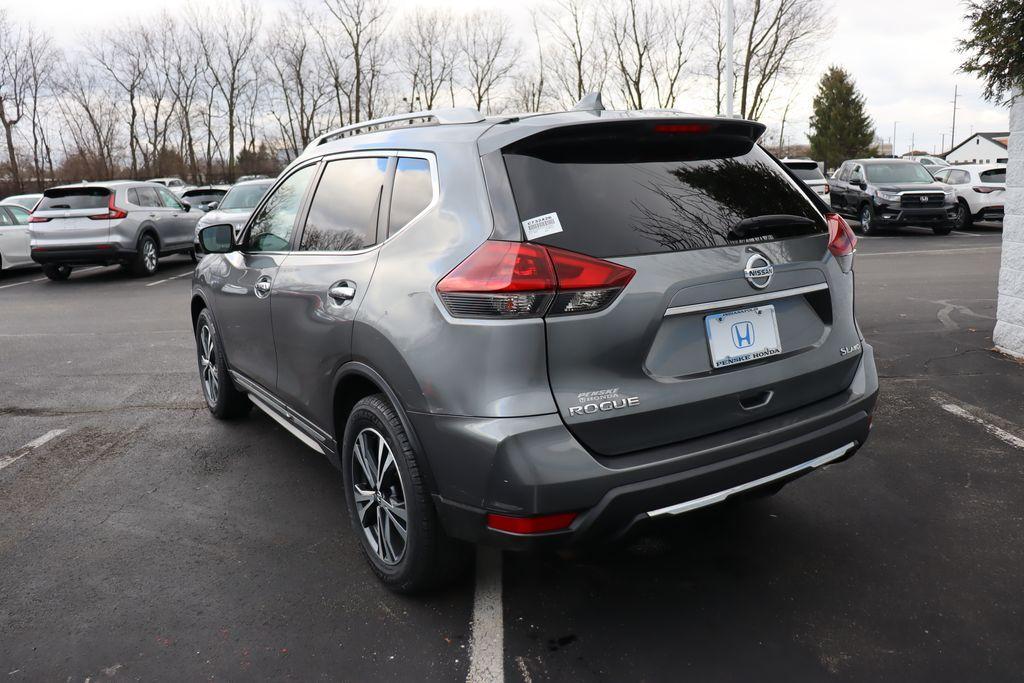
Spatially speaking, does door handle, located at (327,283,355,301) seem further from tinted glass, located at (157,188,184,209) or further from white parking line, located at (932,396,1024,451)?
tinted glass, located at (157,188,184,209)

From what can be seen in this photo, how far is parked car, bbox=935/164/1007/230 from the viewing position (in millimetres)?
19562

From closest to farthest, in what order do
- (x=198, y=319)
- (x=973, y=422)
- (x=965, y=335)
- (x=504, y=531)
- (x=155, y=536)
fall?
(x=504, y=531) → (x=155, y=536) → (x=973, y=422) → (x=198, y=319) → (x=965, y=335)

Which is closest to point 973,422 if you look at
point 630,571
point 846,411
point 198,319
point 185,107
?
point 846,411

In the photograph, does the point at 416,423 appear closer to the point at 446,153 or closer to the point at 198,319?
the point at 446,153

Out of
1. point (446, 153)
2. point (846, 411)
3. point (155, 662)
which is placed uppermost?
point (446, 153)

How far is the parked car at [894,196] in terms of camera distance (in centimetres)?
1819

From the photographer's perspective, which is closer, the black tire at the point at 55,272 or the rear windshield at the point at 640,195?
the rear windshield at the point at 640,195

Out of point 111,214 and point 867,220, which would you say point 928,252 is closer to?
point 867,220

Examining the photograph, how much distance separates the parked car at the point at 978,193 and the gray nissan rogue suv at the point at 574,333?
19372 millimetres

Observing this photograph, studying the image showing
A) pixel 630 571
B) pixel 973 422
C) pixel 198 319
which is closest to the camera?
pixel 630 571

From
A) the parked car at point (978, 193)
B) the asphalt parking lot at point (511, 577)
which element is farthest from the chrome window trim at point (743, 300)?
the parked car at point (978, 193)

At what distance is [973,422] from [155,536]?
466cm

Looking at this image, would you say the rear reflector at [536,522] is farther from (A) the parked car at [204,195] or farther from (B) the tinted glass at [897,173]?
(A) the parked car at [204,195]

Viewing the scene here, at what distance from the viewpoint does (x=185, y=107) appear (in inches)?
2188
